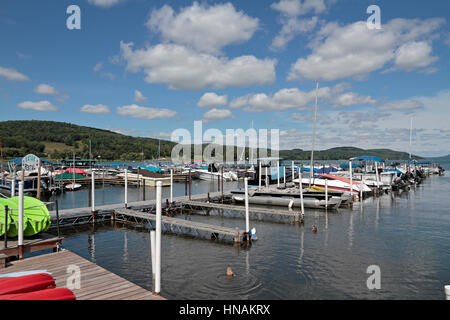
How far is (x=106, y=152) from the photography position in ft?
418

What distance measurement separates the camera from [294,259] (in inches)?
557

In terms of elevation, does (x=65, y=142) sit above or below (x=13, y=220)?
above

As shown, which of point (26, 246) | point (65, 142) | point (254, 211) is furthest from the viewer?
point (65, 142)

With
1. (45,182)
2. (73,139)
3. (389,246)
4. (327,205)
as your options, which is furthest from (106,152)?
(389,246)

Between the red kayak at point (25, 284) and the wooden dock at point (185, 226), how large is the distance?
10363 millimetres

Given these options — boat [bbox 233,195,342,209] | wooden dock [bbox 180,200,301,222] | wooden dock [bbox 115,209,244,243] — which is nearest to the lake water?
wooden dock [bbox 115,209,244,243]

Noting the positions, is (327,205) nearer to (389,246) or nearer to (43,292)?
(389,246)

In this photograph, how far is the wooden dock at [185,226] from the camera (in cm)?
1659

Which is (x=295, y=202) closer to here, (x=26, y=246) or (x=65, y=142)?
(x=26, y=246)

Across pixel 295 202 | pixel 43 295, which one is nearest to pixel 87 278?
pixel 43 295

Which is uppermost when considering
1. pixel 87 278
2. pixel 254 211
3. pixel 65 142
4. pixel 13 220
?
pixel 65 142

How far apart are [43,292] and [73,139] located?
143428 millimetres

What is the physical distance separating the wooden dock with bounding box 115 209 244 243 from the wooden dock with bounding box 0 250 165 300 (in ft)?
26.6

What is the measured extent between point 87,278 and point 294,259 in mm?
9247
